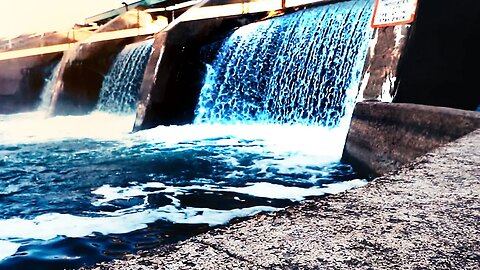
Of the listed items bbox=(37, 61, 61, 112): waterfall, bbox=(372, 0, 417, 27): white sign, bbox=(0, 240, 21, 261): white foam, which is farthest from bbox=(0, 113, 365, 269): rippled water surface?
bbox=(37, 61, 61, 112): waterfall

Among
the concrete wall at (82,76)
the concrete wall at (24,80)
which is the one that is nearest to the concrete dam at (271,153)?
the concrete wall at (82,76)

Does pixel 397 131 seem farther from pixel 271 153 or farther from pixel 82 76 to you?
pixel 82 76

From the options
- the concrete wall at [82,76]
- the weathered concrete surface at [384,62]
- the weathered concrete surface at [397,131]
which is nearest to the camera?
the weathered concrete surface at [397,131]

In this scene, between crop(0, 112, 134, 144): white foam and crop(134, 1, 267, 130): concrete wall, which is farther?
crop(134, 1, 267, 130): concrete wall

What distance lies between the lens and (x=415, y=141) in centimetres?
363

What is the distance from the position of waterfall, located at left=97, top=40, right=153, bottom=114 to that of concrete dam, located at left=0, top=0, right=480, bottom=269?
0.06m

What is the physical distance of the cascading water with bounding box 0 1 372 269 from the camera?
304cm

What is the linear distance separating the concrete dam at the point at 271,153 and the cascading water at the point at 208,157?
1.0 inches

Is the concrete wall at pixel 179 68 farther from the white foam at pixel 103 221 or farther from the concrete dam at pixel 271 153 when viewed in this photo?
the white foam at pixel 103 221

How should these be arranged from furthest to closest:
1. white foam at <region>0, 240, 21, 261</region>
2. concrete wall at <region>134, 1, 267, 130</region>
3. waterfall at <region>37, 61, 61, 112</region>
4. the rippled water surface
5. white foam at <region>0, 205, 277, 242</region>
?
waterfall at <region>37, 61, 61, 112</region> → concrete wall at <region>134, 1, 267, 130</region> → white foam at <region>0, 205, 277, 242</region> → the rippled water surface → white foam at <region>0, 240, 21, 261</region>

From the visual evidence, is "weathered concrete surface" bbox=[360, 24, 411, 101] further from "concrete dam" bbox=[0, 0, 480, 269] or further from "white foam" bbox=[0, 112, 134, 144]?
"white foam" bbox=[0, 112, 134, 144]

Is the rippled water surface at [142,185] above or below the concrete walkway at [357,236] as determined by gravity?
below

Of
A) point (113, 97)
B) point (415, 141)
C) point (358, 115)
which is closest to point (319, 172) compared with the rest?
point (358, 115)

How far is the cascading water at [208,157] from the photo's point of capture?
9.98 ft
